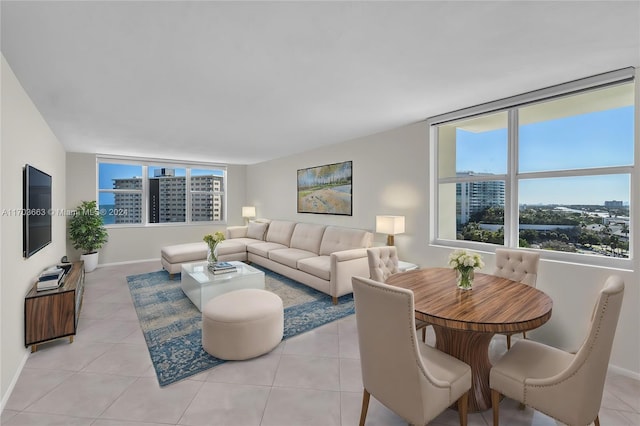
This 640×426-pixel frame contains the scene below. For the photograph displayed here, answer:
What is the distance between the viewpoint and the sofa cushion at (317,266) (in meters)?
3.74

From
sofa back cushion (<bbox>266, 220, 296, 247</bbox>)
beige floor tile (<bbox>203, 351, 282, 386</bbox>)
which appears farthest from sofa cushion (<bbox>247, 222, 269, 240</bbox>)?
beige floor tile (<bbox>203, 351, 282, 386</bbox>)

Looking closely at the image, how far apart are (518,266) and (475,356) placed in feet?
3.74

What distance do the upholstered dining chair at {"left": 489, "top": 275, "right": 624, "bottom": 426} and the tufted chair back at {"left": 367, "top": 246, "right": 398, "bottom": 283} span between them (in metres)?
1.28

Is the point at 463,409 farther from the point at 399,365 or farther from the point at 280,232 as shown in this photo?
the point at 280,232

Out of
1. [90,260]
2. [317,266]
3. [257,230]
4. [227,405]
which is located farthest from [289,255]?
[90,260]

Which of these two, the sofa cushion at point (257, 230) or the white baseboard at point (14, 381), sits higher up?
the sofa cushion at point (257, 230)

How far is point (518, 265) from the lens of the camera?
2559 millimetres

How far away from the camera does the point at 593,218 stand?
8.39 feet

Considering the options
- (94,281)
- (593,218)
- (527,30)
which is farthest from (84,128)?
(593,218)

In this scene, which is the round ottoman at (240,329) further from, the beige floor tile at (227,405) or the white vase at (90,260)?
the white vase at (90,260)

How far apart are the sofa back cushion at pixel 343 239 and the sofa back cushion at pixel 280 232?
3.52 ft

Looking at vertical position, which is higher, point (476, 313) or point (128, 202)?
point (128, 202)

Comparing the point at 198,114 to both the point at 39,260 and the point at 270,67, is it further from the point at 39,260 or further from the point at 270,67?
the point at 39,260

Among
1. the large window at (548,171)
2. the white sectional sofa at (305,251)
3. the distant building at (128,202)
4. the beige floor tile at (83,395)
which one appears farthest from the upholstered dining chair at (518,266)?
the distant building at (128,202)
